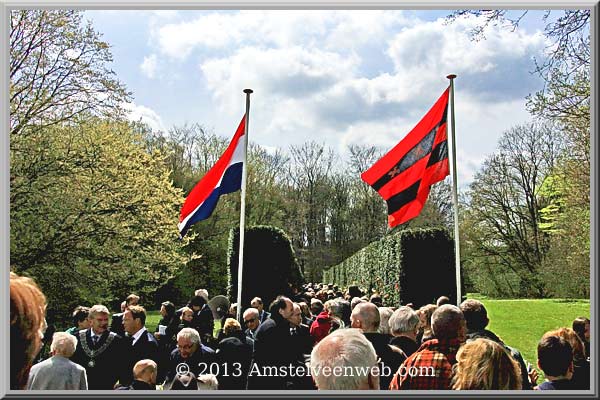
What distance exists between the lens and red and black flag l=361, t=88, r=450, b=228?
842cm

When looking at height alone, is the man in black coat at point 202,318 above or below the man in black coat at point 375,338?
below

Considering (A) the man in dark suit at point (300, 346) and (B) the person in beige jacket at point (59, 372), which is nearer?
(B) the person in beige jacket at point (59, 372)

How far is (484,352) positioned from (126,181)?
17.3m

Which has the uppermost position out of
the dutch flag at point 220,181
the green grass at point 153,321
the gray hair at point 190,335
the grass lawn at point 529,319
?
the dutch flag at point 220,181

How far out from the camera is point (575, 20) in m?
8.62

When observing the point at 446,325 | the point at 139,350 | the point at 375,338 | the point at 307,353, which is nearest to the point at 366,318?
the point at 375,338

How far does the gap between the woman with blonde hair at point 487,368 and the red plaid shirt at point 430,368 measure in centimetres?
74

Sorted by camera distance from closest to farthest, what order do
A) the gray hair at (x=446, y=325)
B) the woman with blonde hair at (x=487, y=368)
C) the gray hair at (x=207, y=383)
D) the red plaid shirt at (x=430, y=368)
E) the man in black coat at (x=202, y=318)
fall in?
the woman with blonde hair at (x=487, y=368) < the red plaid shirt at (x=430, y=368) < the gray hair at (x=446, y=325) < the gray hair at (x=207, y=383) < the man in black coat at (x=202, y=318)

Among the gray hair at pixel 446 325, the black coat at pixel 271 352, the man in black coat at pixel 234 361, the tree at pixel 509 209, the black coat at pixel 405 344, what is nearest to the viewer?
the gray hair at pixel 446 325

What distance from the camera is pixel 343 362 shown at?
3158 millimetres

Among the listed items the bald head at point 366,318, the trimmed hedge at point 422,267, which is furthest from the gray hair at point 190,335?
the trimmed hedge at point 422,267

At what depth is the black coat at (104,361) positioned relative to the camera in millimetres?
7031

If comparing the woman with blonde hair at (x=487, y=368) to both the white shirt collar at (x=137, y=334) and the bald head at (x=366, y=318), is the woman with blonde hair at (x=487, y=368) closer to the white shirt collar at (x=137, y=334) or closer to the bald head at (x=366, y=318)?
the bald head at (x=366, y=318)

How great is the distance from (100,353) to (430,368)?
4235mm
